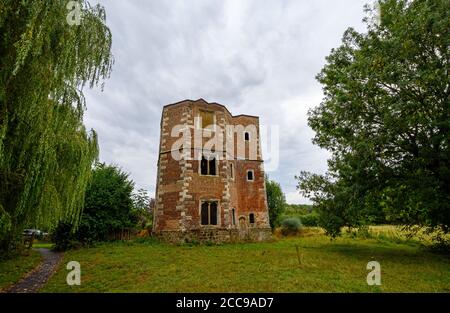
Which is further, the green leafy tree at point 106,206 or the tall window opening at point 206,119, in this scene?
the tall window opening at point 206,119

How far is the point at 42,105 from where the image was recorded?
5434 millimetres

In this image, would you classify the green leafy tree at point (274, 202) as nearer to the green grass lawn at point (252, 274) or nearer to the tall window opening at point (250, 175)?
the tall window opening at point (250, 175)

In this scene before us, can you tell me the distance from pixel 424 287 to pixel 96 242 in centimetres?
1727

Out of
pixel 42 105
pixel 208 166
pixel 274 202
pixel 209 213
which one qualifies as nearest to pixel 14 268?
pixel 42 105

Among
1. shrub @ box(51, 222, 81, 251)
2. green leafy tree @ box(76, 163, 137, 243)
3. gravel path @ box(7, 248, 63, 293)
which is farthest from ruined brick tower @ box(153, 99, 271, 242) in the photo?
gravel path @ box(7, 248, 63, 293)

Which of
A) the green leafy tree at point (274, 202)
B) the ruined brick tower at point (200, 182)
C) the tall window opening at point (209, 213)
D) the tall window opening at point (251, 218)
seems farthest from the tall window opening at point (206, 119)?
the green leafy tree at point (274, 202)

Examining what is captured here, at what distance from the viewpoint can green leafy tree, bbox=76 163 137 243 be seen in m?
17.5

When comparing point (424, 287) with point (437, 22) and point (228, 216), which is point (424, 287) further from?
point (228, 216)

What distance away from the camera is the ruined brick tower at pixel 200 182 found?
60.1 feet

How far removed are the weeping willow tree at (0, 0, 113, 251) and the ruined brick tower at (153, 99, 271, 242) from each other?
11892mm

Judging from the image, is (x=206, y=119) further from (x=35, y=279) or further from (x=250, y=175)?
(x=35, y=279)

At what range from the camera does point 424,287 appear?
7.57m

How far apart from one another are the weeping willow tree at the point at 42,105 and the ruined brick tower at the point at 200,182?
39.0ft

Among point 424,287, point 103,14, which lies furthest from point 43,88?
point 424,287
